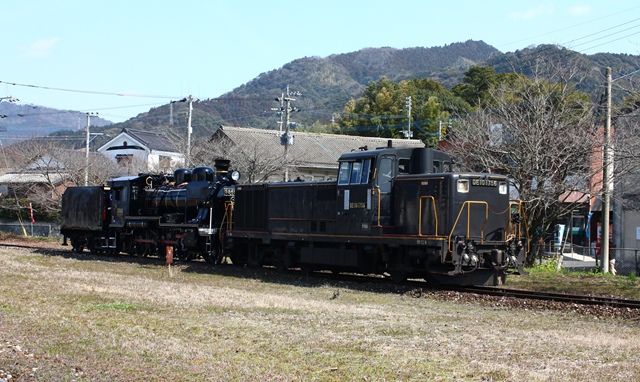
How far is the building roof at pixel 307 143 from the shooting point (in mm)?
52531

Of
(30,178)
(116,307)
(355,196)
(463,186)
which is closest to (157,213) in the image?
(355,196)

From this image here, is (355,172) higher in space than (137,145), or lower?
lower

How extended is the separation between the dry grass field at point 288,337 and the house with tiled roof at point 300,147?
30606 millimetres

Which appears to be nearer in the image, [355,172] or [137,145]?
[355,172]

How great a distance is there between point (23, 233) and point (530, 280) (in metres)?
39.0

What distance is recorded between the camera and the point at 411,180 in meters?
18.2

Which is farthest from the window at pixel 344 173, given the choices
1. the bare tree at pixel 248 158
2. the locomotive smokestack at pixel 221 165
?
the bare tree at pixel 248 158

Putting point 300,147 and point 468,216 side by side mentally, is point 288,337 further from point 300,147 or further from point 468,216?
point 300,147

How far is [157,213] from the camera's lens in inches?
1163

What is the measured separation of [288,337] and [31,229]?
4332 cm

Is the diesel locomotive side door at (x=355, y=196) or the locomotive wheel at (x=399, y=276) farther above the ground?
the diesel locomotive side door at (x=355, y=196)

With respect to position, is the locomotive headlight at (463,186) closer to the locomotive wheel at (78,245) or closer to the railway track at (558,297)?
the railway track at (558,297)

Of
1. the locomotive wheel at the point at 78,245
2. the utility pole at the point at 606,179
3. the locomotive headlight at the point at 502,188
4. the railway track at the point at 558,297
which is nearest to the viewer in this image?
the railway track at the point at 558,297

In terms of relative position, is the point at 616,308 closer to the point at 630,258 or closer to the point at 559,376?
the point at 559,376
